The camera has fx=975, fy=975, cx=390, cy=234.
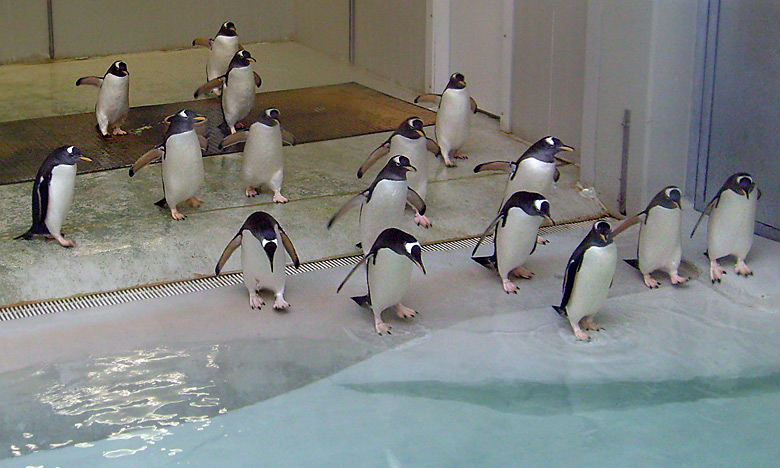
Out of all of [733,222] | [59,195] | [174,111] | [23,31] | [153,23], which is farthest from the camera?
→ [153,23]

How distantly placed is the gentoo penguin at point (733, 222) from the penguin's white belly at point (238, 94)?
2717mm

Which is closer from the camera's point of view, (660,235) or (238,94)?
(660,235)

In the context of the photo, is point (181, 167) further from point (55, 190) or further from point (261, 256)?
point (261, 256)

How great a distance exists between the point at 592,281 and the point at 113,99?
10.7 ft

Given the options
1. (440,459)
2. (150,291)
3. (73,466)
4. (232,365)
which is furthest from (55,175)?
(440,459)

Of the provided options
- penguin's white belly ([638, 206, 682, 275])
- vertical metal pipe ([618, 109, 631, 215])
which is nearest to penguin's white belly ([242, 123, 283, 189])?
vertical metal pipe ([618, 109, 631, 215])

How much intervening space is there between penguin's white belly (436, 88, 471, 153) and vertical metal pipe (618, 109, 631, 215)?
0.91m

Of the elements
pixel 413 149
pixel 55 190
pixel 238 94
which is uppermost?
pixel 238 94

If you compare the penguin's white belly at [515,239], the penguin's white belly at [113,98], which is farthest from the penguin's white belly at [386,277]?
the penguin's white belly at [113,98]

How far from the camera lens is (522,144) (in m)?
5.78

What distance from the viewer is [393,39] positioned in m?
7.46

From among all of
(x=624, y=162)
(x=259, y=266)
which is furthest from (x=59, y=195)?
(x=624, y=162)

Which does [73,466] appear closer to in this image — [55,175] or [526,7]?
[55,175]

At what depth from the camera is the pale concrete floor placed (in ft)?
13.0
